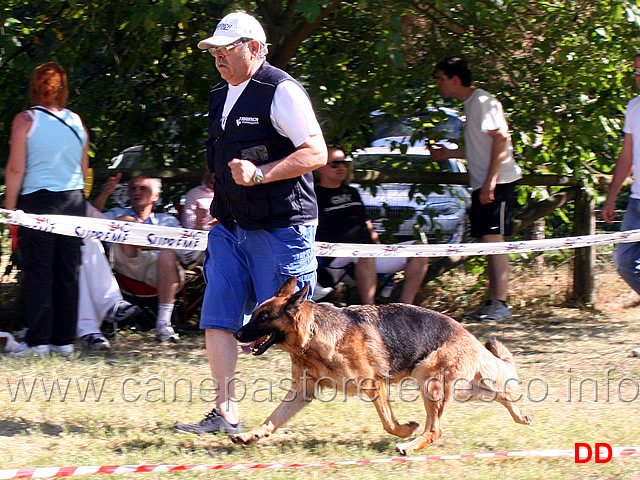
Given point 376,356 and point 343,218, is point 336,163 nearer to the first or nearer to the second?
point 343,218

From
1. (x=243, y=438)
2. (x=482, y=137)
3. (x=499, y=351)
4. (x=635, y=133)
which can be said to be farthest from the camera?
(x=482, y=137)

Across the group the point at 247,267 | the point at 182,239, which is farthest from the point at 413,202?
the point at 247,267

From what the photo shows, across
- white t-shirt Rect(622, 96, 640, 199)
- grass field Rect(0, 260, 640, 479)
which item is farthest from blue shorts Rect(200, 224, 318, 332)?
white t-shirt Rect(622, 96, 640, 199)

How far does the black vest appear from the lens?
4.08 meters

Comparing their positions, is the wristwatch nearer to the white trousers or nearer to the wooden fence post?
the white trousers

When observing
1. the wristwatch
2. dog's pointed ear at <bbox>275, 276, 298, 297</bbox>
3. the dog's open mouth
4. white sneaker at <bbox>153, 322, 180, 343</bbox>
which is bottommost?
white sneaker at <bbox>153, 322, 180, 343</bbox>

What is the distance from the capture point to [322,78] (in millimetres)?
7391

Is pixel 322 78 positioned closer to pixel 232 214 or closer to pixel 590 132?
pixel 590 132

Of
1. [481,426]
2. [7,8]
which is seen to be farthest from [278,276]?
[7,8]

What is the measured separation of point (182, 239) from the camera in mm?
6137

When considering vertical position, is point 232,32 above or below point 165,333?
above

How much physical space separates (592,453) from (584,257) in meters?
4.35

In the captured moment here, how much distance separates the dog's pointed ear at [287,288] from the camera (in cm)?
414

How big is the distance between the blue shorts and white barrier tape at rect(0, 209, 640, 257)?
169 cm
